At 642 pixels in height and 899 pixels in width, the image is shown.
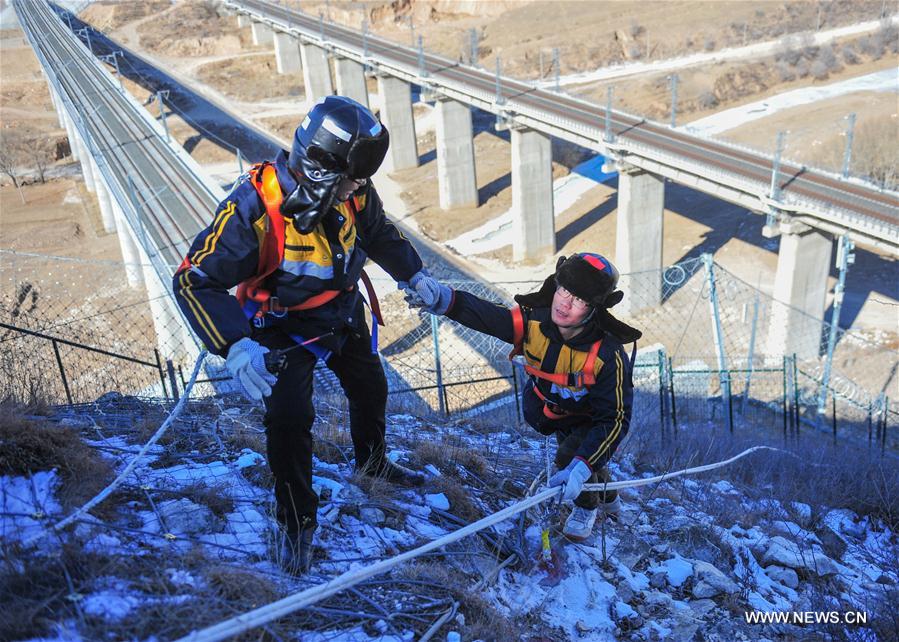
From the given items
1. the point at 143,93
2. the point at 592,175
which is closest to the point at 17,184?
the point at 143,93

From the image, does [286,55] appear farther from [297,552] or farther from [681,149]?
[297,552]

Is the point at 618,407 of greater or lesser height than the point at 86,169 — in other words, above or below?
above

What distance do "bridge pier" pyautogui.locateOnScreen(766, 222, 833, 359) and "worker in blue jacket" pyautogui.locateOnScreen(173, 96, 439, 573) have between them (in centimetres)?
2181

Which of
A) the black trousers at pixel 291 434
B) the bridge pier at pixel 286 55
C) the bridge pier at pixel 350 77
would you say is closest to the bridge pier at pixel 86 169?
the bridge pier at pixel 350 77

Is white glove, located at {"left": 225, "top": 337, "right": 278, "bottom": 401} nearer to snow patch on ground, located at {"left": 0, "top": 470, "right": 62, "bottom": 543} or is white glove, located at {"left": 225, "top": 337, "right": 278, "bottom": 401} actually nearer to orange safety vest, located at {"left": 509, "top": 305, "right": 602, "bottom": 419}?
snow patch on ground, located at {"left": 0, "top": 470, "right": 62, "bottom": 543}

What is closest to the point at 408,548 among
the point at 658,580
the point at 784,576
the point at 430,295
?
the point at 430,295

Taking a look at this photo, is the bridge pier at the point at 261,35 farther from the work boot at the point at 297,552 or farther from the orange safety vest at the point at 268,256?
the work boot at the point at 297,552

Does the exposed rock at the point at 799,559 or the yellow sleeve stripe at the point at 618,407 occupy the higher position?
the yellow sleeve stripe at the point at 618,407

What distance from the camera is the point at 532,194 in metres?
33.8

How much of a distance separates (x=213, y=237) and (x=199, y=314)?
0.35 metres

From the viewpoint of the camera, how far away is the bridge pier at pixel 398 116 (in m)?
45.1

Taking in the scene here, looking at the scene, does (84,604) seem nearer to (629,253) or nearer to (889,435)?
(889,435)

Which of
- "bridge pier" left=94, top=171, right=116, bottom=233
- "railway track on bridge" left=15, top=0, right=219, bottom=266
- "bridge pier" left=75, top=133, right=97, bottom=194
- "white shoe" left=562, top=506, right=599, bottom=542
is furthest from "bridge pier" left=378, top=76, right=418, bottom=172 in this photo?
"white shoe" left=562, top=506, right=599, bottom=542

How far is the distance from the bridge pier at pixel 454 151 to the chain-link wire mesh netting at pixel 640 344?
10528mm
